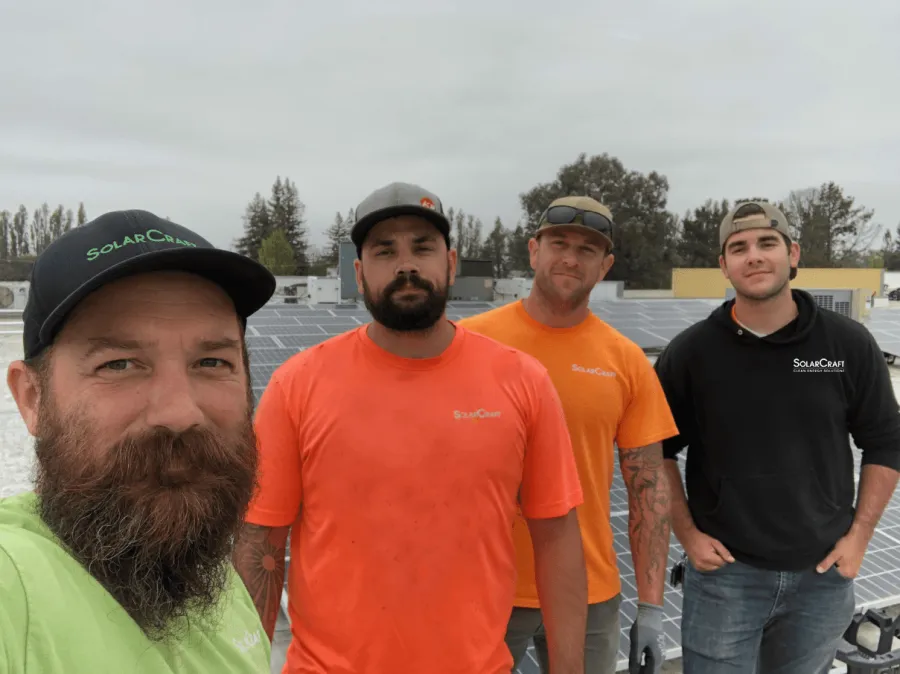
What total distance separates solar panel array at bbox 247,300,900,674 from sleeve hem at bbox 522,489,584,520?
1192mm

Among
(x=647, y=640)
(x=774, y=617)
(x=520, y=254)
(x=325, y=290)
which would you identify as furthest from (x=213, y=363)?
(x=520, y=254)

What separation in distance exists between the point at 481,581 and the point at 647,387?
1.16 metres

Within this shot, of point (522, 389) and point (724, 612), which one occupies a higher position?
point (522, 389)

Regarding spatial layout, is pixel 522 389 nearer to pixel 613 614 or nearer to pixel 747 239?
pixel 613 614

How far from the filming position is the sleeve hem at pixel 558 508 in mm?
1904

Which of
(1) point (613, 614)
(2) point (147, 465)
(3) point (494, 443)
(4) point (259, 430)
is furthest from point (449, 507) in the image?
(1) point (613, 614)

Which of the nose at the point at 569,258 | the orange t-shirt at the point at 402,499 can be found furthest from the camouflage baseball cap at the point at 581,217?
the orange t-shirt at the point at 402,499

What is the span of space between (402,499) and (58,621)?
1.07 meters

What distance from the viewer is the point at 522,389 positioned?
6.37 feet

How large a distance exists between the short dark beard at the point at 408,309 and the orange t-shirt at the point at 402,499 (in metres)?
0.11

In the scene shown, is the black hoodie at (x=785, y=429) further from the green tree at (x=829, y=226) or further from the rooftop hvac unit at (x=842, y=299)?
the green tree at (x=829, y=226)

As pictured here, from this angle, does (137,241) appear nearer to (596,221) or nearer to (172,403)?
(172,403)

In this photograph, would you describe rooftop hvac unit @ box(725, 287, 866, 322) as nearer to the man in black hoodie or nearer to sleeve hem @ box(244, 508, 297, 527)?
the man in black hoodie

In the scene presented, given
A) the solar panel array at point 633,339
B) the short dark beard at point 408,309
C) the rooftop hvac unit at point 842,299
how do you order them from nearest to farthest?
the short dark beard at point 408,309 < the solar panel array at point 633,339 < the rooftop hvac unit at point 842,299
